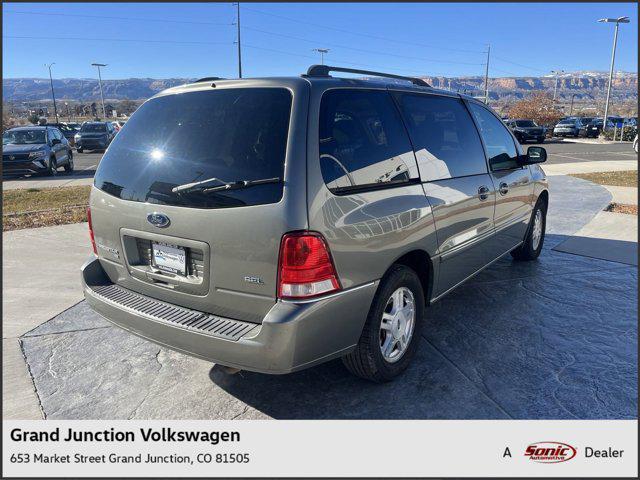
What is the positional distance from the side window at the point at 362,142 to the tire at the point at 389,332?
64cm

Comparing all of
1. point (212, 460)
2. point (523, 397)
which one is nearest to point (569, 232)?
point (523, 397)

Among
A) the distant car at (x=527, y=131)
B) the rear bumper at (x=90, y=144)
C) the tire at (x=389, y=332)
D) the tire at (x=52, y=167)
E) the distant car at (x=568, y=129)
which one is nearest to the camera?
the tire at (x=389, y=332)

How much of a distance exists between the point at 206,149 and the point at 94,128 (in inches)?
1134

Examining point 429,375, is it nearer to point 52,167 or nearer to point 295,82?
point 295,82

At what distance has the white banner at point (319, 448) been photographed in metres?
2.47

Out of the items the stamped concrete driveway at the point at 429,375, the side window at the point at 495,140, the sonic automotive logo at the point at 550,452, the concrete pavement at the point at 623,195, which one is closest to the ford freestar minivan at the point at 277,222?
the stamped concrete driveway at the point at 429,375

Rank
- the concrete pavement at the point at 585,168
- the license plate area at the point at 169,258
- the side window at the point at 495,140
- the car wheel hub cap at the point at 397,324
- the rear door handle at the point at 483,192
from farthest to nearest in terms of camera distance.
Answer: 1. the concrete pavement at the point at 585,168
2. the side window at the point at 495,140
3. the rear door handle at the point at 483,192
4. the car wheel hub cap at the point at 397,324
5. the license plate area at the point at 169,258

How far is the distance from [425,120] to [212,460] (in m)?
2.69

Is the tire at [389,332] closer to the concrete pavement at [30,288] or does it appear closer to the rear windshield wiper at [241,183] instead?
the rear windshield wiper at [241,183]

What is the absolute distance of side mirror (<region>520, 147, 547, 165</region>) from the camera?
494 cm

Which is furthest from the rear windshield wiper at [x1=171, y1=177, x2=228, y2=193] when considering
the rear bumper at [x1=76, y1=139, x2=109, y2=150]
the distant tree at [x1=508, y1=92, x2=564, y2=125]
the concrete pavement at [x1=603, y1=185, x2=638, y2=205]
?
the distant tree at [x1=508, y1=92, x2=564, y2=125]

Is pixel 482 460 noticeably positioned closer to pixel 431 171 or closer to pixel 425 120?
pixel 431 171

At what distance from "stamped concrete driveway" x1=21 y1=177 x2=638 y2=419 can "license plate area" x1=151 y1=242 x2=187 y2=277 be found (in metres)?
0.88

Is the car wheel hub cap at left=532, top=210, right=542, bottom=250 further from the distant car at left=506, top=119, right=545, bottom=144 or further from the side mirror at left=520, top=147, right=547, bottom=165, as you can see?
the distant car at left=506, top=119, right=545, bottom=144
